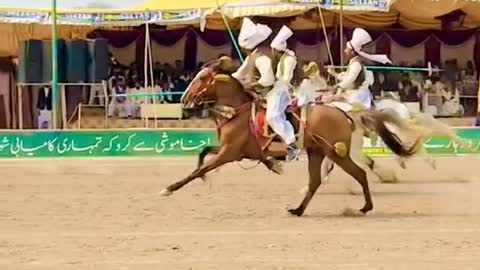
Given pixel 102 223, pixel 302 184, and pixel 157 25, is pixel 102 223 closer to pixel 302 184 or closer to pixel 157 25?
pixel 302 184

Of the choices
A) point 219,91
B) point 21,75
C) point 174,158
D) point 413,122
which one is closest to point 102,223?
point 219,91

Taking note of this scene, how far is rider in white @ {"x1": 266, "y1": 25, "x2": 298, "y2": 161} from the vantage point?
14461 mm

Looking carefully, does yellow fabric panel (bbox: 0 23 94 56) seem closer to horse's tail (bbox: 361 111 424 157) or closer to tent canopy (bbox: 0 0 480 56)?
tent canopy (bbox: 0 0 480 56)

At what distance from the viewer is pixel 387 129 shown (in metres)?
15.4

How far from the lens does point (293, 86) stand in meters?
15.1

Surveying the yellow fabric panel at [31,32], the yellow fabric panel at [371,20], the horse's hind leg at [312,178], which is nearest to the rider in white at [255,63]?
the horse's hind leg at [312,178]

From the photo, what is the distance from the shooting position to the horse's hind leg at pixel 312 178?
46.4 feet

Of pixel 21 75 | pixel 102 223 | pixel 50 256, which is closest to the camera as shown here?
pixel 50 256

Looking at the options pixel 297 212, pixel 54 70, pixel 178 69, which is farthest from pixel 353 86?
pixel 178 69

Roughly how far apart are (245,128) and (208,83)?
2.25 ft

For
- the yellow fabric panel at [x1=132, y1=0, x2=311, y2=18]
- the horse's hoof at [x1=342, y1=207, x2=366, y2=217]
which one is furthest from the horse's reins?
the yellow fabric panel at [x1=132, y1=0, x2=311, y2=18]

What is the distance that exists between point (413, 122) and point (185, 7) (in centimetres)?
1578

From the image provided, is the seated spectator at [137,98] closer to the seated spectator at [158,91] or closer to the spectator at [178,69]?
the seated spectator at [158,91]

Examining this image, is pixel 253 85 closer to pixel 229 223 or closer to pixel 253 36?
pixel 253 36
